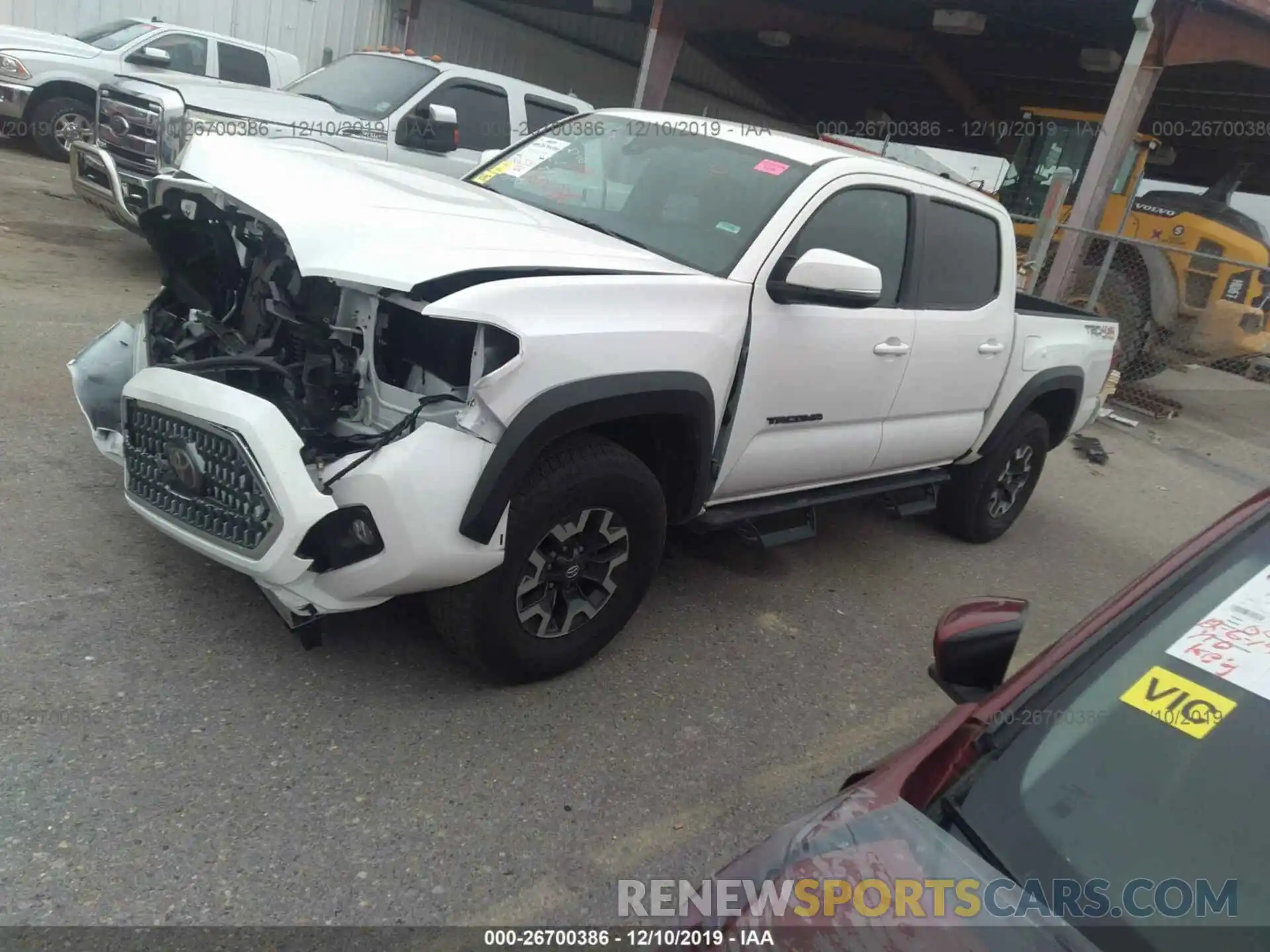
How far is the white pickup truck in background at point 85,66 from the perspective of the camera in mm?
10203

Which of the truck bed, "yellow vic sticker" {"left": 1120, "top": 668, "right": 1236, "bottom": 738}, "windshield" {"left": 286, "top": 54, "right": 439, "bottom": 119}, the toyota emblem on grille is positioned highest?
"windshield" {"left": 286, "top": 54, "right": 439, "bottom": 119}

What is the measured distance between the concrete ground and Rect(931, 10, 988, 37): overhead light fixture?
410 inches

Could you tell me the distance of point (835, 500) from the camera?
4320 mm

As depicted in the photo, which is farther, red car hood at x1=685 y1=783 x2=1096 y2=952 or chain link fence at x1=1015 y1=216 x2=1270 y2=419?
chain link fence at x1=1015 y1=216 x2=1270 y2=419

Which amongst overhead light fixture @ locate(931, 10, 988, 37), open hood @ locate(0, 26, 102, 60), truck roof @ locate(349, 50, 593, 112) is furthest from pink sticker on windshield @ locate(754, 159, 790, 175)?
overhead light fixture @ locate(931, 10, 988, 37)

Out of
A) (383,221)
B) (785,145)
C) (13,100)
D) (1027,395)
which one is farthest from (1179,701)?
(13,100)

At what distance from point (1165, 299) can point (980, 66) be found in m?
6.88

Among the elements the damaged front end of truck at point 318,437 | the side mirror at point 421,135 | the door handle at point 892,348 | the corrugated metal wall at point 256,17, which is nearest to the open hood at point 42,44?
the corrugated metal wall at point 256,17

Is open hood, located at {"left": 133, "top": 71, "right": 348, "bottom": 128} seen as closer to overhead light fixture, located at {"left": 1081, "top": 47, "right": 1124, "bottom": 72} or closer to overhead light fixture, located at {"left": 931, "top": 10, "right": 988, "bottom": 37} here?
overhead light fixture, located at {"left": 931, "top": 10, "right": 988, "bottom": 37}

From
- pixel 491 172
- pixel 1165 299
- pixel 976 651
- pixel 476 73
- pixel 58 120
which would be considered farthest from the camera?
pixel 1165 299

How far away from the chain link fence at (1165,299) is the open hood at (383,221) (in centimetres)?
827

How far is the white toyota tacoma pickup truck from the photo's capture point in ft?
8.87

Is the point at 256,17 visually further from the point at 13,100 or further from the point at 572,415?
the point at 572,415

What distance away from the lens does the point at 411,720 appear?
9.96 feet
